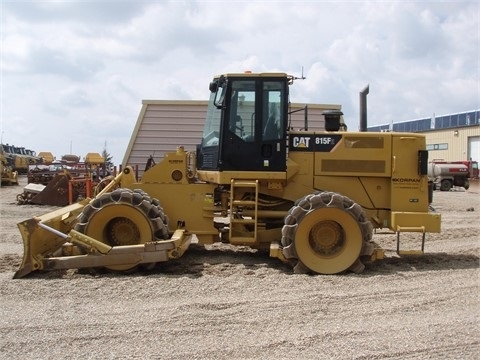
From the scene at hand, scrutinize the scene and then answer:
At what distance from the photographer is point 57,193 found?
18.0 m

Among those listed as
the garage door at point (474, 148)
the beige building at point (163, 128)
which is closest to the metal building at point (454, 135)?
the garage door at point (474, 148)

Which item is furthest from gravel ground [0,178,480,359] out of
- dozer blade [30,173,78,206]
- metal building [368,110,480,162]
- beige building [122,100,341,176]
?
metal building [368,110,480,162]

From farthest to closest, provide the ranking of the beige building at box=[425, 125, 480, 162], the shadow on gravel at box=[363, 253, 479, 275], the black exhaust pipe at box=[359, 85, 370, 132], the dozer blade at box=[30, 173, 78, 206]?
the beige building at box=[425, 125, 480, 162]
the dozer blade at box=[30, 173, 78, 206]
the black exhaust pipe at box=[359, 85, 370, 132]
the shadow on gravel at box=[363, 253, 479, 275]

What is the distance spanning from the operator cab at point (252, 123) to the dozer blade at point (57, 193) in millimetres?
11491

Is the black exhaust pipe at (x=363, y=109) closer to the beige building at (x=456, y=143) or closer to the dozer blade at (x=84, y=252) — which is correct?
the dozer blade at (x=84, y=252)

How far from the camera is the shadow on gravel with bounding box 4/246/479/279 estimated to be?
286 inches

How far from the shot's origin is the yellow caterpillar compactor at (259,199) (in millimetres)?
7277

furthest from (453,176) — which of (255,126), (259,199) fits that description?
(255,126)

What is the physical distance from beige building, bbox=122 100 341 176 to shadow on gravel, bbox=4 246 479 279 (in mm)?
7973

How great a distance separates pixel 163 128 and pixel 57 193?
4583 millimetres

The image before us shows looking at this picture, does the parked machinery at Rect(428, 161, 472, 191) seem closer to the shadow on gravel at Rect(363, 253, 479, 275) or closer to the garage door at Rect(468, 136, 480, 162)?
the garage door at Rect(468, 136, 480, 162)

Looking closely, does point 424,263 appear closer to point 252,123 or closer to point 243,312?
point 252,123

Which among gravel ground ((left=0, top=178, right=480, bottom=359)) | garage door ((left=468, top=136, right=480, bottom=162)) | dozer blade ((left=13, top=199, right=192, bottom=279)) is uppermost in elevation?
garage door ((left=468, top=136, right=480, bottom=162))

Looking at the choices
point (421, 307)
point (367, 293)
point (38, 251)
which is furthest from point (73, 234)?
point (421, 307)
